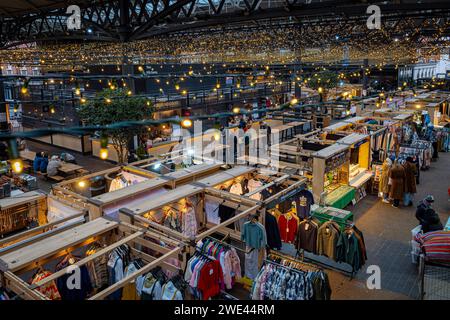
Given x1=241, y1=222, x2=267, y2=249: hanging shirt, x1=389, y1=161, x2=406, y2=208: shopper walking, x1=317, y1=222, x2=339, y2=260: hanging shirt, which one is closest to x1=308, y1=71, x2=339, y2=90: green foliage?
x1=389, y1=161, x2=406, y2=208: shopper walking

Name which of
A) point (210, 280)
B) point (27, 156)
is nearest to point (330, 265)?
point (210, 280)

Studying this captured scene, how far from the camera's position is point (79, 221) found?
5.86 metres

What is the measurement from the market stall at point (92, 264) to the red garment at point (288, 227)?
2.54 m

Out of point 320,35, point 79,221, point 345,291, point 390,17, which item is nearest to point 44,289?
point 79,221

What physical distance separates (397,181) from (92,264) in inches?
335

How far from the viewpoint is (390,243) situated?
8406mm

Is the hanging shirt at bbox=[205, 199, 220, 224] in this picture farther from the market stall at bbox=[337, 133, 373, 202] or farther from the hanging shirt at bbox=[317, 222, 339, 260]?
the market stall at bbox=[337, 133, 373, 202]

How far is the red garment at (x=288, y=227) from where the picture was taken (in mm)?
6934

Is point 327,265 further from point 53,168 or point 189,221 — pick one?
point 53,168

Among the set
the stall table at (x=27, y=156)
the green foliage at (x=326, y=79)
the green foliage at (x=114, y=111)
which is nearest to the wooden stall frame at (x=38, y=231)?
the green foliage at (x=114, y=111)

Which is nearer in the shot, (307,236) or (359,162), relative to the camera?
(307,236)

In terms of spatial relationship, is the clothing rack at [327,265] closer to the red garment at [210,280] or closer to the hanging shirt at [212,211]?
the hanging shirt at [212,211]

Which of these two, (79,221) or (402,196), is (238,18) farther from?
(402,196)
